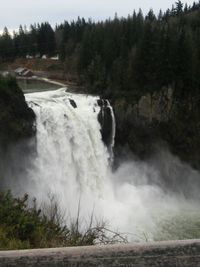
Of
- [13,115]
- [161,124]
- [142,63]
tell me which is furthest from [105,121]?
[142,63]

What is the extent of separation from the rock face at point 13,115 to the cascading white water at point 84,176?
0.52m

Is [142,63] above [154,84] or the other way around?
above

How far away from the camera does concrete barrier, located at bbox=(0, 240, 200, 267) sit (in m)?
2.84

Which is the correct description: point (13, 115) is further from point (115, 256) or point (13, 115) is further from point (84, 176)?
point (115, 256)

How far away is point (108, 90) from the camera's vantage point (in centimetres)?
3228

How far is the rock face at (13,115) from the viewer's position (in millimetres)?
23047

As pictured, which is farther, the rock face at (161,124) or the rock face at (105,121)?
the rock face at (161,124)

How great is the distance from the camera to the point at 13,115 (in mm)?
23562

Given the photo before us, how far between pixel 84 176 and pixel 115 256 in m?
22.4

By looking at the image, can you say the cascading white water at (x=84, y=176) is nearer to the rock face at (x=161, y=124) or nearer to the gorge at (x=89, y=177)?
the gorge at (x=89, y=177)

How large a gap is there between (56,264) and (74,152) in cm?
2216

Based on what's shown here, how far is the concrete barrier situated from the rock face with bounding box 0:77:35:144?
20.4 meters

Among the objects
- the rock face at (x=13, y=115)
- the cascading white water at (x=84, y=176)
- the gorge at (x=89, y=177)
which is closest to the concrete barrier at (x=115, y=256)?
the gorge at (x=89, y=177)

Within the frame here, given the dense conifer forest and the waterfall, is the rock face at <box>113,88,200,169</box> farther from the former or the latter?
the waterfall
